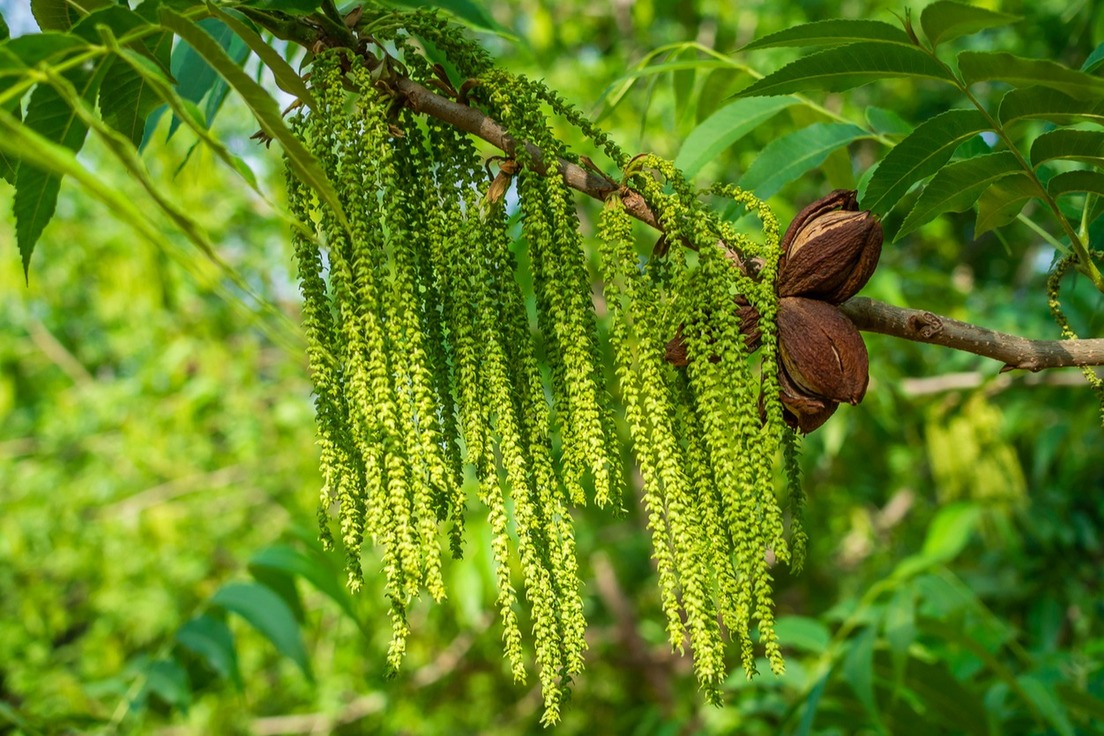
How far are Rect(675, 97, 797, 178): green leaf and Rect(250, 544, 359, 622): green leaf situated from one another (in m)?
1.04

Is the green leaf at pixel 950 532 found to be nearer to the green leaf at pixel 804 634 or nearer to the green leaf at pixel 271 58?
the green leaf at pixel 804 634

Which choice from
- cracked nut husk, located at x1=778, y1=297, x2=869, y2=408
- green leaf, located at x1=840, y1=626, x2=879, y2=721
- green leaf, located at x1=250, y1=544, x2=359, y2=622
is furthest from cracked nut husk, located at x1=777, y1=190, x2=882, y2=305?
green leaf, located at x1=250, y1=544, x2=359, y2=622

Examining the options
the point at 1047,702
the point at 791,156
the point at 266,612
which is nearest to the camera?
the point at 791,156

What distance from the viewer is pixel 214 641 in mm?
2096

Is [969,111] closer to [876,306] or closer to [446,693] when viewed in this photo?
[876,306]

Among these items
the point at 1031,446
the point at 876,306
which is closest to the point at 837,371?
the point at 876,306

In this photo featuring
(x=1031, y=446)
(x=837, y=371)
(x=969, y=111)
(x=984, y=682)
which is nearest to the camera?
(x=837, y=371)

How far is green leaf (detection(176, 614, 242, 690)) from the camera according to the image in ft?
6.70

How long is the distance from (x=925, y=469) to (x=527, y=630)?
210 cm

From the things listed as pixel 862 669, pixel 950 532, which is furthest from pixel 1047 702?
pixel 950 532

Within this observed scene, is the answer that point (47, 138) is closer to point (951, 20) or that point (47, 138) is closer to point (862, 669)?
point (951, 20)

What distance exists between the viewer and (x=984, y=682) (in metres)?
2.15

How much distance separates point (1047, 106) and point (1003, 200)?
6.2 inches

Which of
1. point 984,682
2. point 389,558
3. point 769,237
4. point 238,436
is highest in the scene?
point 238,436
